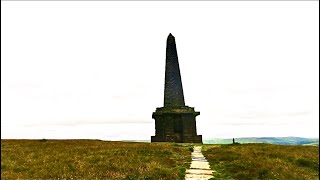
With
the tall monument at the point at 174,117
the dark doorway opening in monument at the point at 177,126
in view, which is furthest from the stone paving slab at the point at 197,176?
the dark doorway opening in monument at the point at 177,126

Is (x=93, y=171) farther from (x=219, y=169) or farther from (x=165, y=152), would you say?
(x=165, y=152)

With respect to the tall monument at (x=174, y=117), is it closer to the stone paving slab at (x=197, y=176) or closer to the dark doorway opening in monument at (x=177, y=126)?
the dark doorway opening in monument at (x=177, y=126)

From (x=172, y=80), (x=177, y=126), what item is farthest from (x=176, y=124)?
(x=172, y=80)

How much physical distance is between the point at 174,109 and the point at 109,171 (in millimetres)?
25177

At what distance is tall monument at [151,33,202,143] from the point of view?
1528 inches

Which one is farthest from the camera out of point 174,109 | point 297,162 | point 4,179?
point 174,109

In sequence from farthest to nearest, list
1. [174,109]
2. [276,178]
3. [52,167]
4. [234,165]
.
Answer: [174,109] → [234,165] → [52,167] → [276,178]

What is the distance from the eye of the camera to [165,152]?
2084cm

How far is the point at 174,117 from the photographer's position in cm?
3888

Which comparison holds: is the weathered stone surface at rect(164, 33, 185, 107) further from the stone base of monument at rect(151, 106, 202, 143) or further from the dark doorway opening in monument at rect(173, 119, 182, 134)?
the dark doorway opening in monument at rect(173, 119, 182, 134)

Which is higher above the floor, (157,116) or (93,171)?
(157,116)

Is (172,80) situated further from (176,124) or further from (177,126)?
(177,126)

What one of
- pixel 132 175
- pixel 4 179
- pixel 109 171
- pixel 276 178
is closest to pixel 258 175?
pixel 276 178

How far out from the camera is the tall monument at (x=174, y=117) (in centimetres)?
3881
